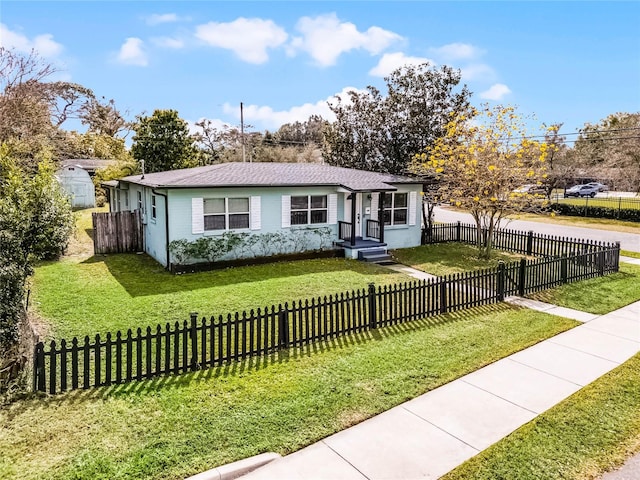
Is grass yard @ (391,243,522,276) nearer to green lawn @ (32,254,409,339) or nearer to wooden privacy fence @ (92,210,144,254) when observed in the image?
green lawn @ (32,254,409,339)

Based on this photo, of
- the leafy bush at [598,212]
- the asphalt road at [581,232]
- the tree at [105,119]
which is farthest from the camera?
the tree at [105,119]

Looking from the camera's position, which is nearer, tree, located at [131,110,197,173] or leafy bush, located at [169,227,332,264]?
leafy bush, located at [169,227,332,264]

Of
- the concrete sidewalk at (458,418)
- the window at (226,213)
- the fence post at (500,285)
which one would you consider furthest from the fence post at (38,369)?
the fence post at (500,285)

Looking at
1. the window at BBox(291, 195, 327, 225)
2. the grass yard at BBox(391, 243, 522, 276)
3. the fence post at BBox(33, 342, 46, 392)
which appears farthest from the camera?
the window at BBox(291, 195, 327, 225)

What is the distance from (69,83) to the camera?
49688 millimetres

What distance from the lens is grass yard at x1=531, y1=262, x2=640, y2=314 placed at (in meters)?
11.1

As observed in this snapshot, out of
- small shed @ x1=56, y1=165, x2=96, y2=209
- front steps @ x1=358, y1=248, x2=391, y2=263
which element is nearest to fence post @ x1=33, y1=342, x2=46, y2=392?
front steps @ x1=358, y1=248, x2=391, y2=263

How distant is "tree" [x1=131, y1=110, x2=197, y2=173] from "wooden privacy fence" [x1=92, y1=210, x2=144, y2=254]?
63.4ft

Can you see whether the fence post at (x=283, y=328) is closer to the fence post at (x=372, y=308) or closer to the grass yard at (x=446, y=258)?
the fence post at (x=372, y=308)

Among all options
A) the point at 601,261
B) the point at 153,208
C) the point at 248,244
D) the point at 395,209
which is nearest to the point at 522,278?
the point at 601,261

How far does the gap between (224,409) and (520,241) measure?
1637cm

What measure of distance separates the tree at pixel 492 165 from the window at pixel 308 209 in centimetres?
495

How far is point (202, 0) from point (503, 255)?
573 inches

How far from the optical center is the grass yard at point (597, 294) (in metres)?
11.1
